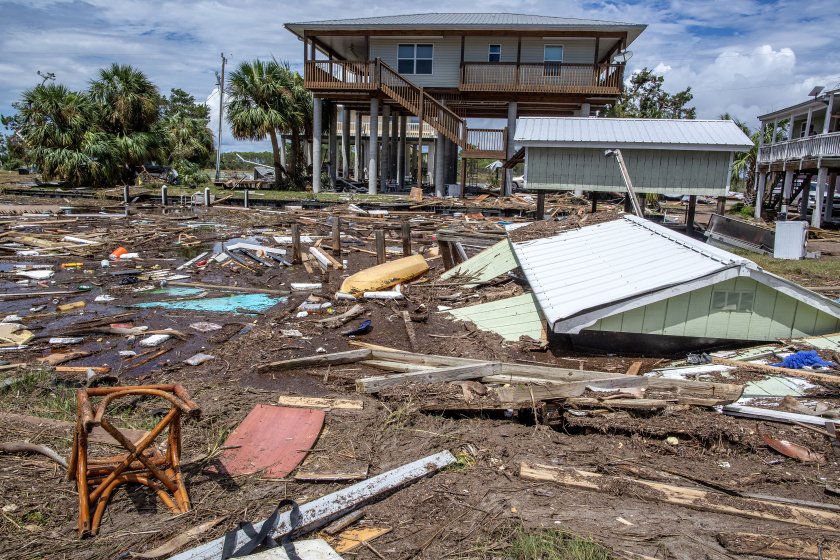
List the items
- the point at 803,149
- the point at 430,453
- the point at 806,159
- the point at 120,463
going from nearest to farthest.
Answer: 1. the point at 120,463
2. the point at 430,453
3. the point at 806,159
4. the point at 803,149

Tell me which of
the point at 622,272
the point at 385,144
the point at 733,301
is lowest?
the point at 733,301

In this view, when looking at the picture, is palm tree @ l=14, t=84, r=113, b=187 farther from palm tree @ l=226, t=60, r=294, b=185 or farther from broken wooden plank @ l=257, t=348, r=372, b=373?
broken wooden plank @ l=257, t=348, r=372, b=373

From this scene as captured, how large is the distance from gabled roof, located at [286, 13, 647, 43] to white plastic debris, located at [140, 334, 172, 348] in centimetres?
2339

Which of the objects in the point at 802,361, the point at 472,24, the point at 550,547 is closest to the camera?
the point at 550,547

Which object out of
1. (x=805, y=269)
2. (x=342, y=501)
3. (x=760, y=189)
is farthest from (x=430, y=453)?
(x=760, y=189)

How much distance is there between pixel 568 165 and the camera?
17859mm

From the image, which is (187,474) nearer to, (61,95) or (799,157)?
(799,157)

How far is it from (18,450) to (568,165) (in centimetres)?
1577

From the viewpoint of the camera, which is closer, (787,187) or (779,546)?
(779,546)

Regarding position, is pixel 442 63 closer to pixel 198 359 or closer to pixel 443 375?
pixel 198 359

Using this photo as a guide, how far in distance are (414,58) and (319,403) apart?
92.8 feet

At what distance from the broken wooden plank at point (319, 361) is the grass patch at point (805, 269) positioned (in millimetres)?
9700

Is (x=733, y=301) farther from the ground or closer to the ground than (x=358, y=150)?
closer to the ground

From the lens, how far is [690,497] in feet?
14.3
